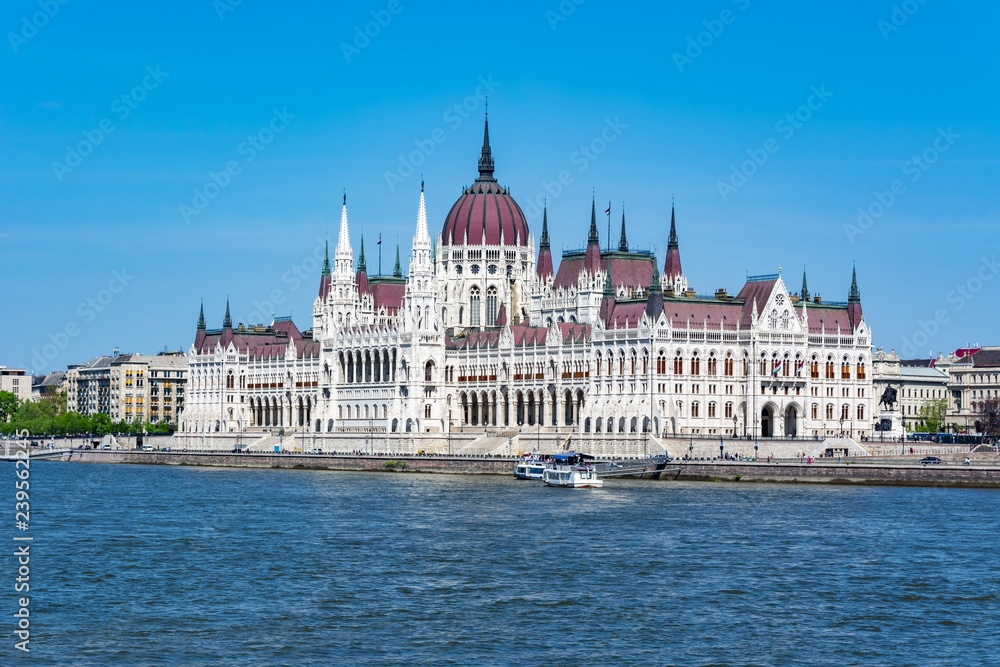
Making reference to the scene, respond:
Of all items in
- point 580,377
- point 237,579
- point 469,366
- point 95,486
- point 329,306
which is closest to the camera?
point 237,579

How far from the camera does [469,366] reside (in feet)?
543

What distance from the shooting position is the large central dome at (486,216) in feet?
583

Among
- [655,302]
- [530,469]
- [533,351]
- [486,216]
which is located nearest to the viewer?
[530,469]

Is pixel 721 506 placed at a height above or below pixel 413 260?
below

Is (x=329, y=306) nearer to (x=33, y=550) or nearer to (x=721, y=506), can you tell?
(x=721, y=506)

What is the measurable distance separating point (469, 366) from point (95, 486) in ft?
177

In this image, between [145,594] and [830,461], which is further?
[830,461]

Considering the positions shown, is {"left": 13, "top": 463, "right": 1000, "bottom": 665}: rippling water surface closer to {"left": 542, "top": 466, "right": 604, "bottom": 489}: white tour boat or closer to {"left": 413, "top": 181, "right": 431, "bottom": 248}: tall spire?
{"left": 542, "top": 466, "right": 604, "bottom": 489}: white tour boat

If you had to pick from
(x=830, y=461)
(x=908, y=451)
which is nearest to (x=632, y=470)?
(x=830, y=461)

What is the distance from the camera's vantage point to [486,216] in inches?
7003

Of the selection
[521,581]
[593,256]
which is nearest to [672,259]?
[593,256]

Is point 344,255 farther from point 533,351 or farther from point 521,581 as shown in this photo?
point 521,581

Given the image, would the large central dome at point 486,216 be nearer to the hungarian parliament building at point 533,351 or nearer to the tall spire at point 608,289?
the hungarian parliament building at point 533,351

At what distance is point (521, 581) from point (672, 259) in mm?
101100
